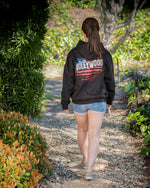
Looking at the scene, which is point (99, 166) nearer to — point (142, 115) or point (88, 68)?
point (88, 68)

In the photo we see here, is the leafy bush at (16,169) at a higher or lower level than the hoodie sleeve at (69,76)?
lower

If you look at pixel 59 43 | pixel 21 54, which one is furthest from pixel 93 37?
pixel 59 43

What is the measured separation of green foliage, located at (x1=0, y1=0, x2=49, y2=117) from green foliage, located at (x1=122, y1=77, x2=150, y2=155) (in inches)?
78.5

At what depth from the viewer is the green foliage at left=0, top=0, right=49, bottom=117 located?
463 centimetres

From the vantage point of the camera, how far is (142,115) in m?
4.63

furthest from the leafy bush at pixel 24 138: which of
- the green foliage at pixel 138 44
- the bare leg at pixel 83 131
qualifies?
the green foliage at pixel 138 44

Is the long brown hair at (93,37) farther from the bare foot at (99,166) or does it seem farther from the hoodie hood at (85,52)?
the bare foot at (99,166)

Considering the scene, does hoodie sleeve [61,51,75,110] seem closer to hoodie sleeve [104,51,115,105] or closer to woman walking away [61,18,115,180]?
woman walking away [61,18,115,180]

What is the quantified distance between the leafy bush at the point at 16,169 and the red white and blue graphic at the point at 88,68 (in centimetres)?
103

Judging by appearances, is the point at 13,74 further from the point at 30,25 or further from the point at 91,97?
the point at 91,97

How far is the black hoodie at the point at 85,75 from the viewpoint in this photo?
2.70m

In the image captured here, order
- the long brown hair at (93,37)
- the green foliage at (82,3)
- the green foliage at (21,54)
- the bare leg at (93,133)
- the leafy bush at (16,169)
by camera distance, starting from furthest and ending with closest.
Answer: the green foliage at (82,3) → the green foliage at (21,54) → the bare leg at (93,133) → the long brown hair at (93,37) → the leafy bush at (16,169)

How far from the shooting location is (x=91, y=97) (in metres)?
2.68

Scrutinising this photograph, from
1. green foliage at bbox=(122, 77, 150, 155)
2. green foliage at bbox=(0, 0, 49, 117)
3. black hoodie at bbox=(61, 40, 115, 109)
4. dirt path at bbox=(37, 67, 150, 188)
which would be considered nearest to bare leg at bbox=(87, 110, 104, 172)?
black hoodie at bbox=(61, 40, 115, 109)
